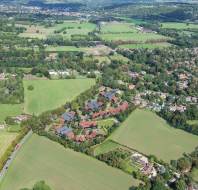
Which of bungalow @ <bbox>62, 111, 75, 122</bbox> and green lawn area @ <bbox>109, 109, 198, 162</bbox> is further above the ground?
bungalow @ <bbox>62, 111, 75, 122</bbox>

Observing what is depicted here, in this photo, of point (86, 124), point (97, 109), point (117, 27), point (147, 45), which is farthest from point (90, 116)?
point (117, 27)

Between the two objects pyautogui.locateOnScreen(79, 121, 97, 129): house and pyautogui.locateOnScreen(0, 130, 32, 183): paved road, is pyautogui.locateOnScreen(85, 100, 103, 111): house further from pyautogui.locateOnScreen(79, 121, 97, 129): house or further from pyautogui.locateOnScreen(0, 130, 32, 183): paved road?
pyautogui.locateOnScreen(0, 130, 32, 183): paved road

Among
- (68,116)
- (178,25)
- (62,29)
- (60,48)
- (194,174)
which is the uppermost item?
(62,29)

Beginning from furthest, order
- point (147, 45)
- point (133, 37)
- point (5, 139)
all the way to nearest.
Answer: point (133, 37), point (147, 45), point (5, 139)

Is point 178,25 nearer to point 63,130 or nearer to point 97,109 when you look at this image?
point 97,109

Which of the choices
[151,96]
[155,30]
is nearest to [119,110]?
[151,96]

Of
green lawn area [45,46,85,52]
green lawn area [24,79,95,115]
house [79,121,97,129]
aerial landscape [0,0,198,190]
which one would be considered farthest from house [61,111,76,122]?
green lawn area [45,46,85,52]

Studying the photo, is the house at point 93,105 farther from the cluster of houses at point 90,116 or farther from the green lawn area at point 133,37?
the green lawn area at point 133,37

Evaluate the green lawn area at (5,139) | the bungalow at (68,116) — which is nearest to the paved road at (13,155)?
the green lawn area at (5,139)
